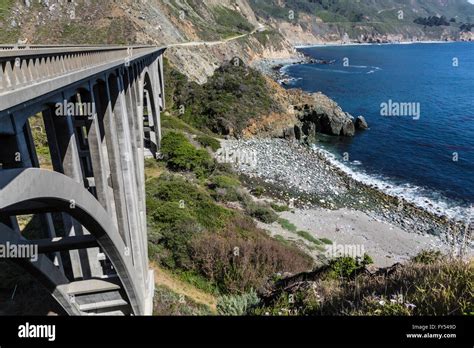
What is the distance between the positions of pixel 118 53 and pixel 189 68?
51386 mm

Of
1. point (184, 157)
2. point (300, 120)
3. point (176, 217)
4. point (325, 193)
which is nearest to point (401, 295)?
point (176, 217)

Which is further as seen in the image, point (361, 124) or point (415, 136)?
point (361, 124)

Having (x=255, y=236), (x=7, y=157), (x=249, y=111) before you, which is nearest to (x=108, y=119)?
(x=7, y=157)

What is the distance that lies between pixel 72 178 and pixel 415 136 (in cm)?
5594

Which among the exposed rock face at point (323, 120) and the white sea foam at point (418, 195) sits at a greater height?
the exposed rock face at point (323, 120)

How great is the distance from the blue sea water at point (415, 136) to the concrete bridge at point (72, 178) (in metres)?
33.1

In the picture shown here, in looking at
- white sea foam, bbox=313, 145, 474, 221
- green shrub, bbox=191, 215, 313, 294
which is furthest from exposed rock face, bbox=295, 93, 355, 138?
green shrub, bbox=191, 215, 313, 294

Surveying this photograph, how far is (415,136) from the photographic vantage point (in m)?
53.1

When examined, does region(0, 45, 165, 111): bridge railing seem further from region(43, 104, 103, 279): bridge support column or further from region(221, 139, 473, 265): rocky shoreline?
region(221, 139, 473, 265): rocky shoreline

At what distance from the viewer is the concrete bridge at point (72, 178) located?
16.5 ft

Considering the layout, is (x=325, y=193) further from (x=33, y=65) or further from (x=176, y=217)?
(x=33, y=65)

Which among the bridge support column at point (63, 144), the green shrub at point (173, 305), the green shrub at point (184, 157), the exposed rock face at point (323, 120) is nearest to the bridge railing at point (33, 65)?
the bridge support column at point (63, 144)

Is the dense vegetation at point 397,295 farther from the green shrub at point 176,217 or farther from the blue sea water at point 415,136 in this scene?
the blue sea water at point 415,136

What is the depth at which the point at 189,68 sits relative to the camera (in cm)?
6259
